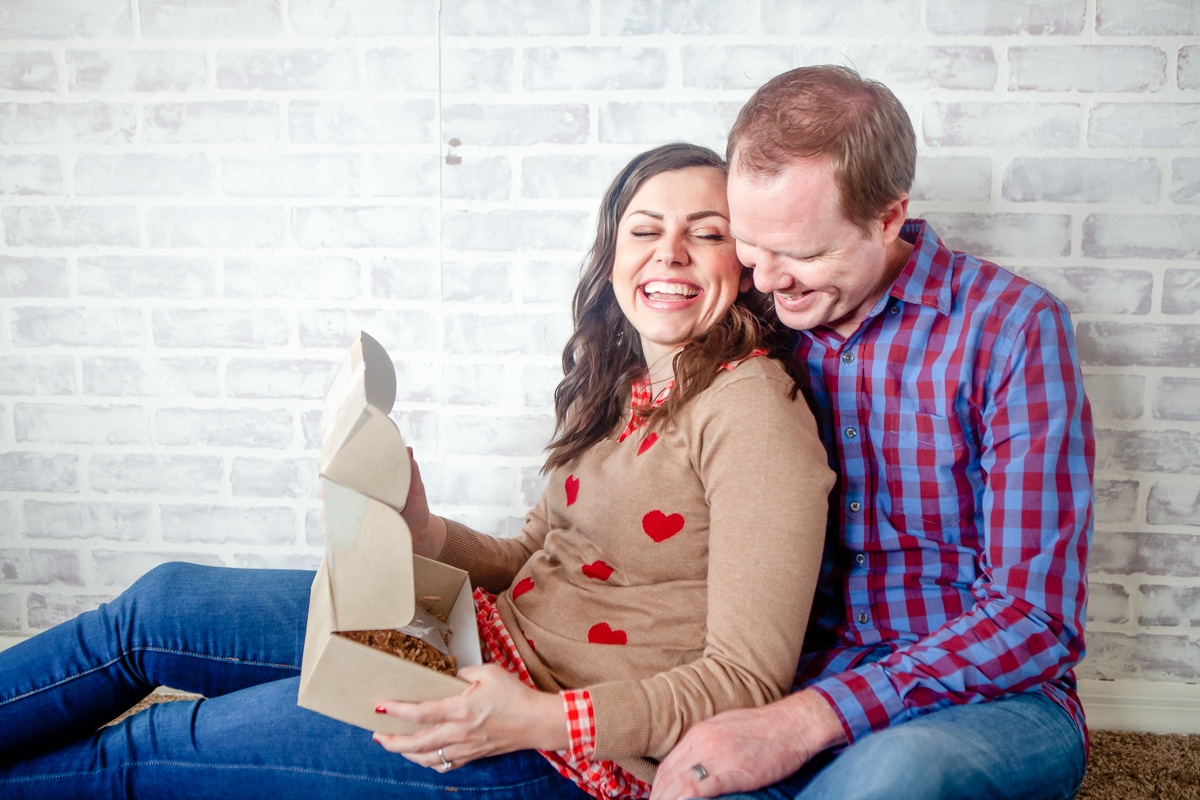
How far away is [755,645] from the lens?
994 millimetres

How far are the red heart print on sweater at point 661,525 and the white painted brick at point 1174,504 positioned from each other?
3.36 ft

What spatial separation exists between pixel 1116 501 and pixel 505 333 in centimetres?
115

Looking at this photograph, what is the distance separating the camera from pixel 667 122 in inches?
62.2

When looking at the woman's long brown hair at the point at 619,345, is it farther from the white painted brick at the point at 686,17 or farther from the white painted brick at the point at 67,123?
the white painted brick at the point at 67,123

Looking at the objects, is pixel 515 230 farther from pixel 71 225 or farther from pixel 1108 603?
pixel 1108 603

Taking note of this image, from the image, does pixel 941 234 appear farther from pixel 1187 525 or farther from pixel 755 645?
pixel 755 645

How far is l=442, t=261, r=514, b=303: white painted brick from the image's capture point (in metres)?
1.67


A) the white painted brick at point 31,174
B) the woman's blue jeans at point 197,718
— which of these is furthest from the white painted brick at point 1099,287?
the white painted brick at point 31,174

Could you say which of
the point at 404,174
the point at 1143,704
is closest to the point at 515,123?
the point at 404,174

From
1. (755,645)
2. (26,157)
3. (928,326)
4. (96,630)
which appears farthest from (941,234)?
(26,157)

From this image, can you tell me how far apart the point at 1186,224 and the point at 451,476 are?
1.38 metres

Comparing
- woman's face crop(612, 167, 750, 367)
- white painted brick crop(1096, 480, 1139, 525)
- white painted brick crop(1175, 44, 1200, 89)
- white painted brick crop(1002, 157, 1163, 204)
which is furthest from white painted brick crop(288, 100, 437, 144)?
white painted brick crop(1096, 480, 1139, 525)

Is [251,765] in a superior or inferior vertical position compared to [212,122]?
inferior

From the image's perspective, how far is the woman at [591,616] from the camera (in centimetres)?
99
